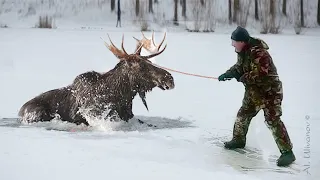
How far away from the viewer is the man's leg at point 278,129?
4262mm

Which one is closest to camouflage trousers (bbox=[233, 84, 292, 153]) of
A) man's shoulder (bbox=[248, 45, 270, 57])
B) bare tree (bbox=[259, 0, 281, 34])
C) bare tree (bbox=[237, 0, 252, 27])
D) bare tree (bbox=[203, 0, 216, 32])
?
man's shoulder (bbox=[248, 45, 270, 57])

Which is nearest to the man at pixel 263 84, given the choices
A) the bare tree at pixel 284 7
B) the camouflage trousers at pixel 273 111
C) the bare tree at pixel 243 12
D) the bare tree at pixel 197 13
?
the camouflage trousers at pixel 273 111

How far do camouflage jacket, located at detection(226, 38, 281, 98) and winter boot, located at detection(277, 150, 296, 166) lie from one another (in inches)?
19.2

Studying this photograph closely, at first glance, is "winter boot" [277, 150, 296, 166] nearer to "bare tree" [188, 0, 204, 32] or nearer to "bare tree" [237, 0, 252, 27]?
"bare tree" [188, 0, 204, 32]

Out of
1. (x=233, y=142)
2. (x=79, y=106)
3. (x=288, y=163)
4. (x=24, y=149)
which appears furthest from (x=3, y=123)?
(x=288, y=163)

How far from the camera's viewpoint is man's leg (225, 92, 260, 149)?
4609 millimetres

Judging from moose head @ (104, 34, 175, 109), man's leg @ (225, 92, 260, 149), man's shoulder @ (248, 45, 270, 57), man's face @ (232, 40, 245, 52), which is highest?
man's face @ (232, 40, 245, 52)

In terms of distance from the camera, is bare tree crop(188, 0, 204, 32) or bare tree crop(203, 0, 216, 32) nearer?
bare tree crop(203, 0, 216, 32)

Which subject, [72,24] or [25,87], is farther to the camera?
[72,24]

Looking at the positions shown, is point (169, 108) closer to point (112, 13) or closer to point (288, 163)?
point (288, 163)

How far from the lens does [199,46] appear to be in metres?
15.3

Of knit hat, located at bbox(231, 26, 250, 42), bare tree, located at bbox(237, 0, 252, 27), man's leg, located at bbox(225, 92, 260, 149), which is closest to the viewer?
knit hat, located at bbox(231, 26, 250, 42)

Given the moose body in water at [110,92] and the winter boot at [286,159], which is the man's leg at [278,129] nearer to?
the winter boot at [286,159]

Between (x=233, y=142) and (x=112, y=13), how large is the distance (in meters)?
23.7
